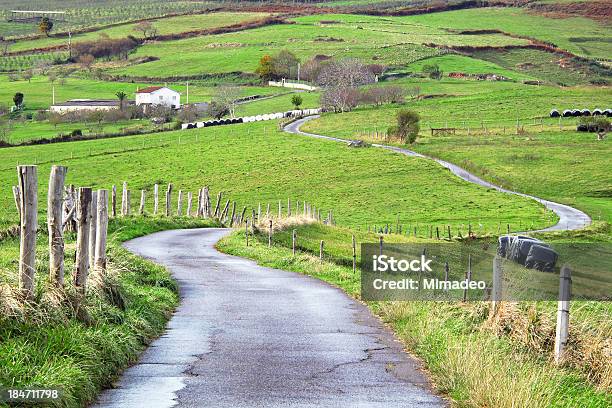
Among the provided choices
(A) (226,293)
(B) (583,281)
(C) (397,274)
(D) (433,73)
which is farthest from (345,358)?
(D) (433,73)

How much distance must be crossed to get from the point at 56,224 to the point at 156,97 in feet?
480

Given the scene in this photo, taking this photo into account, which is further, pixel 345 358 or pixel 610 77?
pixel 610 77

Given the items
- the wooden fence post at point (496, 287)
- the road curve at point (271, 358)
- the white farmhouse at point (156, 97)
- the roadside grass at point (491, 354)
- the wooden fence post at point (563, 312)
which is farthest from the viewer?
the white farmhouse at point (156, 97)

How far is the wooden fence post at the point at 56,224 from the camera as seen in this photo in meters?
14.8

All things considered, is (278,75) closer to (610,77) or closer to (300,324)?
(610,77)

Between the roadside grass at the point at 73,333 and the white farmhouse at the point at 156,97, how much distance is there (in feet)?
A: 459

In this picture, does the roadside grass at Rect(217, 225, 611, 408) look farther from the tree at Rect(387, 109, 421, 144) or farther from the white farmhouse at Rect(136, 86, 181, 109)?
the white farmhouse at Rect(136, 86, 181, 109)

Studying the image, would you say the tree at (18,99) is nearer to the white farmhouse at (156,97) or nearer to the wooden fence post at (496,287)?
the white farmhouse at (156,97)

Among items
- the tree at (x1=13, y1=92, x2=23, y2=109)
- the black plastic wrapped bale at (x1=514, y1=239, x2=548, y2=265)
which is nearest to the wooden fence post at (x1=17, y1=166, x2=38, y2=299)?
the black plastic wrapped bale at (x1=514, y1=239, x2=548, y2=265)

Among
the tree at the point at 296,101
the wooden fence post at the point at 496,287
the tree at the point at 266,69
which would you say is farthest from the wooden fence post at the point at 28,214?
the tree at the point at 266,69

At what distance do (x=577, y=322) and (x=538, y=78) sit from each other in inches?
6543

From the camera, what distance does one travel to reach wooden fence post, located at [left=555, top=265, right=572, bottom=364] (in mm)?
14531

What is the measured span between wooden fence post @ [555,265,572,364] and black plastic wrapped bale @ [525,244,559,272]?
10.1 meters

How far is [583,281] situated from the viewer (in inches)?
1101
